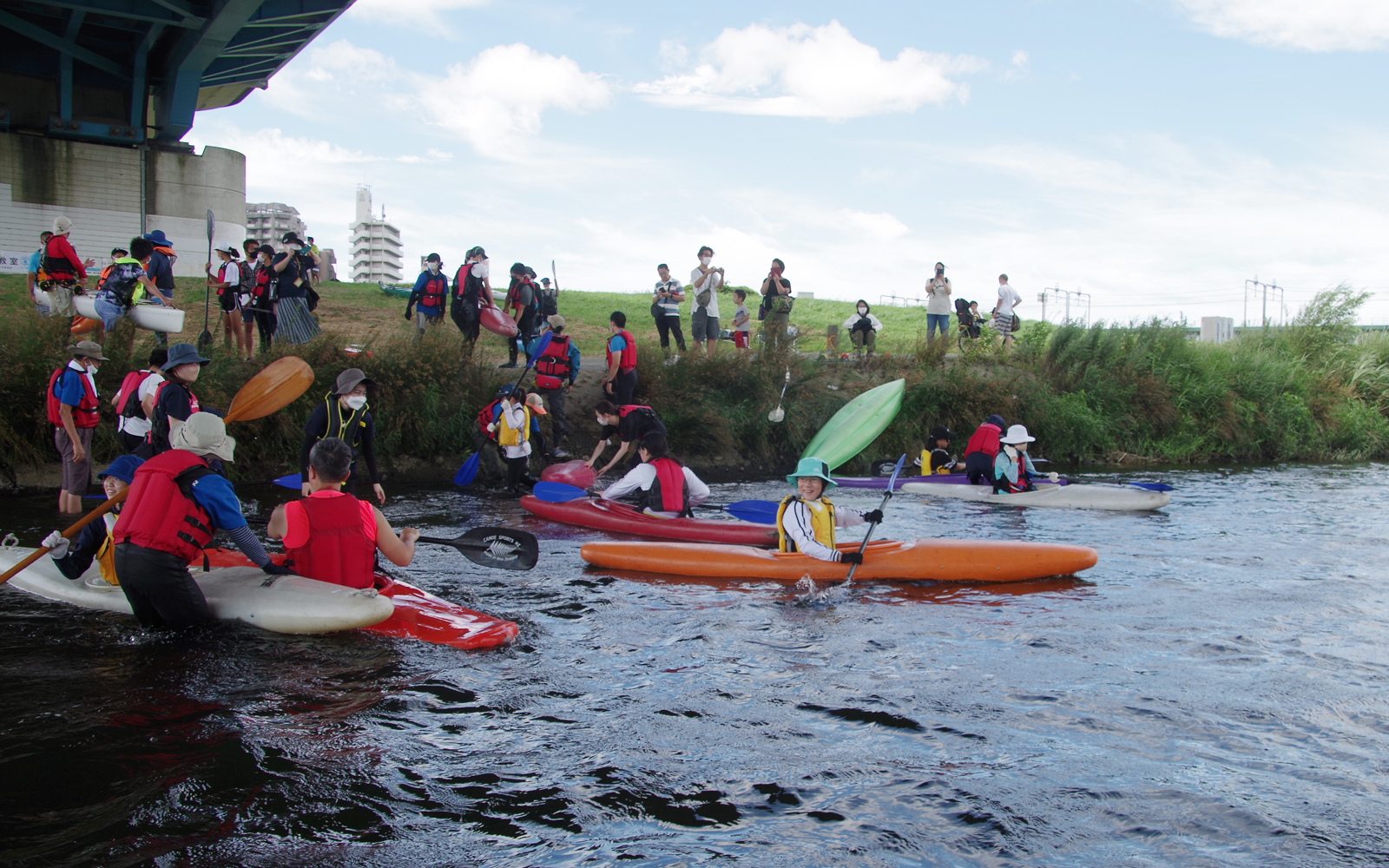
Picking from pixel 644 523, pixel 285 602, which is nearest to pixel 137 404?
pixel 285 602

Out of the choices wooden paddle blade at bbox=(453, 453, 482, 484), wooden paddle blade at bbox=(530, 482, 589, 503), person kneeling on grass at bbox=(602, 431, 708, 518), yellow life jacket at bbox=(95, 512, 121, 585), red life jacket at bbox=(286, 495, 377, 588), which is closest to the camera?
red life jacket at bbox=(286, 495, 377, 588)

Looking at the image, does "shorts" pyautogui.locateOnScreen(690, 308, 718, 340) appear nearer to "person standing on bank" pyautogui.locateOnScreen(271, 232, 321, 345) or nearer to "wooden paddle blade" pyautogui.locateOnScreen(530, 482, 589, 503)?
"person standing on bank" pyautogui.locateOnScreen(271, 232, 321, 345)

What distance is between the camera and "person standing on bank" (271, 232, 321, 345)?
10711 mm

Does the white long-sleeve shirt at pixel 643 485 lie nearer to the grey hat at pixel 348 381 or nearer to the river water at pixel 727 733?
the river water at pixel 727 733

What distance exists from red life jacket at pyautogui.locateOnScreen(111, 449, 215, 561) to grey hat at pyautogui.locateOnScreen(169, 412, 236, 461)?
0.04 meters

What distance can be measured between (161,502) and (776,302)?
10508 mm

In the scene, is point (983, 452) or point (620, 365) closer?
point (983, 452)

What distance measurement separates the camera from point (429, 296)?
11.9 m

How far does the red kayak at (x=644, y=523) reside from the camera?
7527 millimetres

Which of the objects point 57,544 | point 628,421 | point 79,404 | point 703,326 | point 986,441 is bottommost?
point 57,544

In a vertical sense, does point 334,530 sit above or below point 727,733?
above

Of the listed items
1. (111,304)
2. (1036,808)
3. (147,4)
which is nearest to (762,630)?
(1036,808)

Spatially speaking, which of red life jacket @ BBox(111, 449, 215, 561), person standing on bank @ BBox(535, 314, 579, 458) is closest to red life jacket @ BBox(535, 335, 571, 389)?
person standing on bank @ BBox(535, 314, 579, 458)

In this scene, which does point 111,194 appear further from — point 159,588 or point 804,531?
point 804,531
